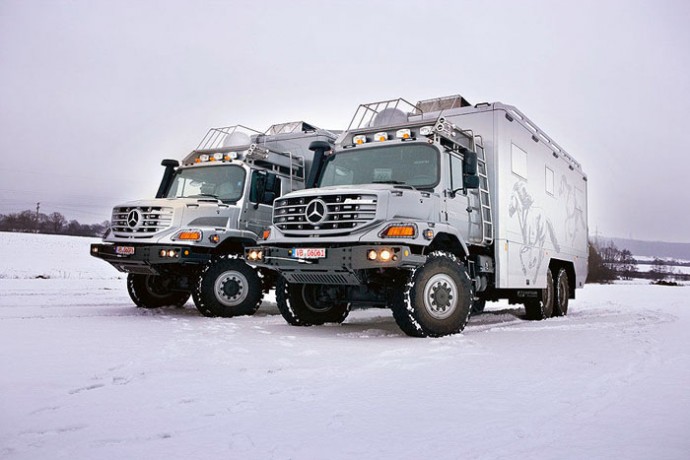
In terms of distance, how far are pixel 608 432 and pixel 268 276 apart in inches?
314

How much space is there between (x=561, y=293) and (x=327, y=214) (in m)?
7.89

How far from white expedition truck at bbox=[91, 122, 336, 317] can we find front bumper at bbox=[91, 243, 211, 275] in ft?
0.06

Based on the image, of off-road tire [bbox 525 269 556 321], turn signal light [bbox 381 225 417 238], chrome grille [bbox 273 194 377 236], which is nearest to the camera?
turn signal light [bbox 381 225 417 238]

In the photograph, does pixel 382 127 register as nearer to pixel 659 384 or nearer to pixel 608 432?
pixel 659 384

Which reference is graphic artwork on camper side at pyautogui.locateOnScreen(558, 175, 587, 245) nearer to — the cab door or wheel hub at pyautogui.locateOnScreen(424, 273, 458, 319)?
the cab door

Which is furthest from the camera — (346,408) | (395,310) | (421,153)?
(421,153)

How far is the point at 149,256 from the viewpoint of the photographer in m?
9.59

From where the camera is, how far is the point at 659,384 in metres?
4.61

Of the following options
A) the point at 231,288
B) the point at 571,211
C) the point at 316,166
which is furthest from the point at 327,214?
the point at 571,211

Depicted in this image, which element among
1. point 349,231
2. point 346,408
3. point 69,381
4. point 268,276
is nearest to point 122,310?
point 268,276

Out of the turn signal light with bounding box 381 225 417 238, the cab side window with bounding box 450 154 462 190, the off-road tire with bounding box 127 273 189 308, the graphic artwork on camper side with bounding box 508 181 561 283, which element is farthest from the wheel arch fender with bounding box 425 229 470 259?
the off-road tire with bounding box 127 273 189 308

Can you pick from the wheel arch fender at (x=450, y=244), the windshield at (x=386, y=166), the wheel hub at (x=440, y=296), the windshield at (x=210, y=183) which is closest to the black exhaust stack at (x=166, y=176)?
the windshield at (x=210, y=183)

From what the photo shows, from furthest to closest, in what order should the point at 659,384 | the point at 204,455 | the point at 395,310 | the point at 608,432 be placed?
the point at 395,310, the point at 659,384, the point at 608,432, the point at 204,455

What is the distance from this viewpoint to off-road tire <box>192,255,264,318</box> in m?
9.77
